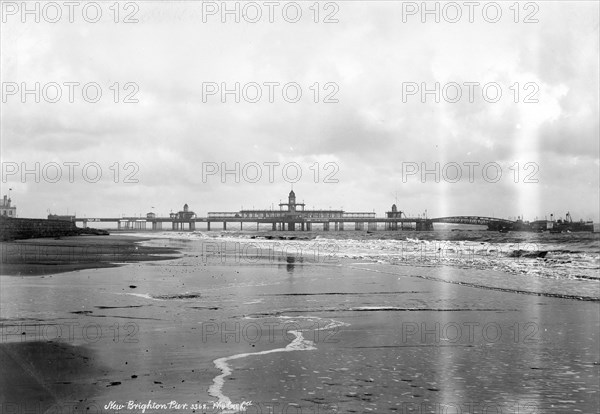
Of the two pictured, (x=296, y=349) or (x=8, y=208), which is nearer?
(x=296, y=349)

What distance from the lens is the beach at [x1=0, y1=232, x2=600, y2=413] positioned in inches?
216

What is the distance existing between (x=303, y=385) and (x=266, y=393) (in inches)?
18.6

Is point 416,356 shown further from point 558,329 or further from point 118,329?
point 118,329

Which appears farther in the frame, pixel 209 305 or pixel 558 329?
pixel 209 305

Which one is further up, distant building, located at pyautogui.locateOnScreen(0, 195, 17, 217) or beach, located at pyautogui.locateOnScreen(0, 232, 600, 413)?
distant building, located at pyautogui.locateOnScreen(0, 195, 17, 217)

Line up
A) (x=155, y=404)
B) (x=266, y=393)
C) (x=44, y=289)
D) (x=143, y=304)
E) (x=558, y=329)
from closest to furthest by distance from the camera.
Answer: (x=155, y=404) → (x=266, y=393) → (x=558, y=329) → (x=143, y=304) → (x=44, y=289)

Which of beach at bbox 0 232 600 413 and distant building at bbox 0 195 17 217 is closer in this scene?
beach at bbox 0 232 600 413

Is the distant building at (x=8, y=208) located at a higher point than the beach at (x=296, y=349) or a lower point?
higher

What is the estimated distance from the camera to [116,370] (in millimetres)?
6367

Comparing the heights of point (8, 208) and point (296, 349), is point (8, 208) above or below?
above

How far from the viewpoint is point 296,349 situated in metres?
7.63

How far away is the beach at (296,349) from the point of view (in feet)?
18.0

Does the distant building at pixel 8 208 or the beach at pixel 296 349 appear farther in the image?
the distant building at pixel 8 208

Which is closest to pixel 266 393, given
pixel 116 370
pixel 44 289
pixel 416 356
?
pixel 116 370
